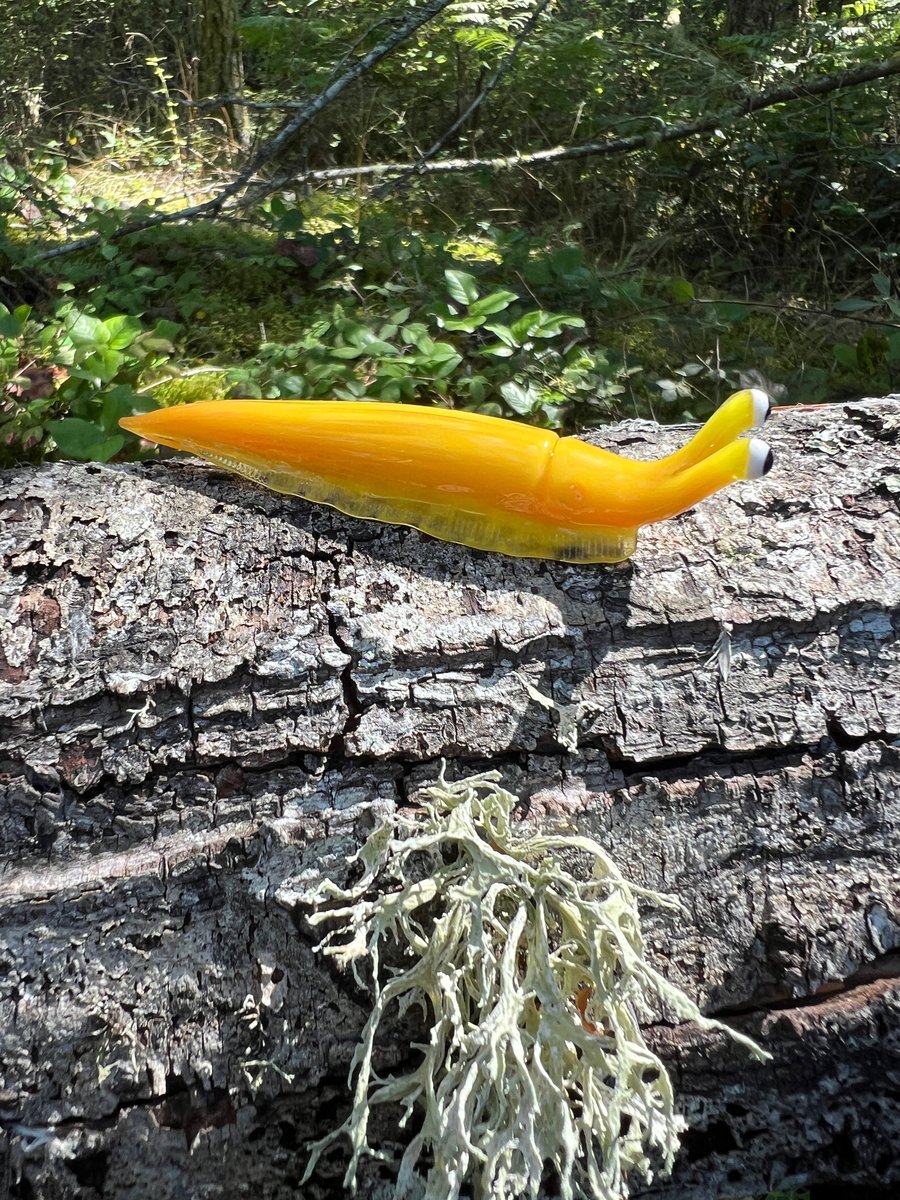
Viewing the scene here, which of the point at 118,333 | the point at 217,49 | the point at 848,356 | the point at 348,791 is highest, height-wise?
the point at 217,49

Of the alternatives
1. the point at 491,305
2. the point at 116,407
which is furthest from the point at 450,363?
the point at 116,407

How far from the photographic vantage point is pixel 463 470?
179 cm

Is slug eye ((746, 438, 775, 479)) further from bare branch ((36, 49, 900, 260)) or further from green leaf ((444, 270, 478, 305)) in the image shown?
bare branch ((36, 49, 900, 260))

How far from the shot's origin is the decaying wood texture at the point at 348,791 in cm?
139

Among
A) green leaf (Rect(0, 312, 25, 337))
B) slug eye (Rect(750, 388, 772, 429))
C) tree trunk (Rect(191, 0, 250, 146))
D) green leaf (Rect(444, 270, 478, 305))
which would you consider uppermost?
tree trunk (Rect(191, 0, 250, 146))

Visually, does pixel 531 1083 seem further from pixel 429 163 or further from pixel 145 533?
pixel 429 163

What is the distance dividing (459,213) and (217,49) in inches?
99.6

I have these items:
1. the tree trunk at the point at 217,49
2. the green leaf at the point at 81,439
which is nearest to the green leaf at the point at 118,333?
the green leaf at the point at 81,439

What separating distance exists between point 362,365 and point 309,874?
1.89 m

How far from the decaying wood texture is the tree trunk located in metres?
4.82

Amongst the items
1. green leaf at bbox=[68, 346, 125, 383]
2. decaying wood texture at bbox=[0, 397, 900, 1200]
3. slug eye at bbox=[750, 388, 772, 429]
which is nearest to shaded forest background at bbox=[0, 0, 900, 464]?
green leaf at bbox=[68, 346, 125, 383]

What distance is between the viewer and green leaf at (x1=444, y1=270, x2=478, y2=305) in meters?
2.94

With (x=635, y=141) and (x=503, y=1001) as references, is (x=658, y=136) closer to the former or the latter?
(x=635, y=141)

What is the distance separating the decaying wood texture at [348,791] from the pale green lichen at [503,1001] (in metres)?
0.07
